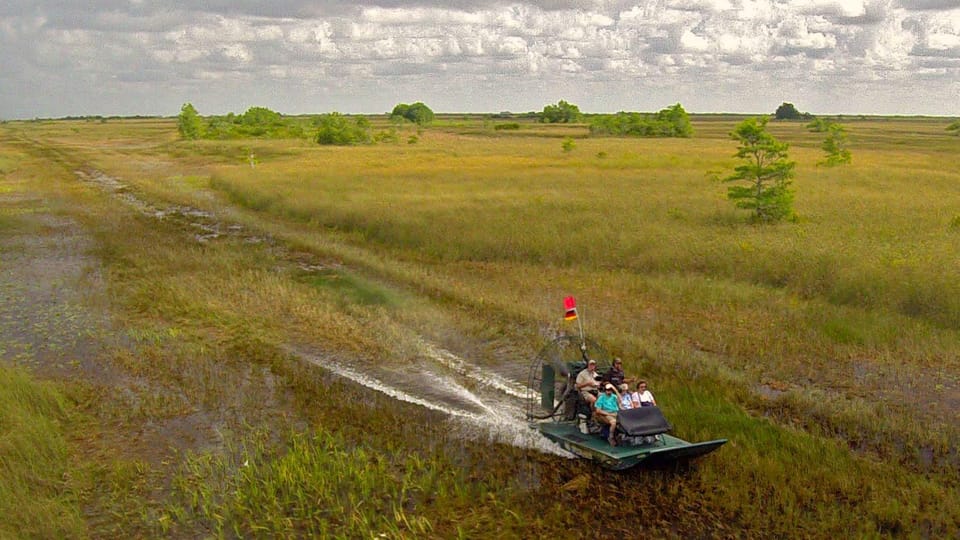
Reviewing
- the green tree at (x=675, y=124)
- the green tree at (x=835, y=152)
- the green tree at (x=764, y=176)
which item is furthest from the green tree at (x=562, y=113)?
the green tree at (x=764, y=176)

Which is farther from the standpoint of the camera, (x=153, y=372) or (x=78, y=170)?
(x=78, y=170)

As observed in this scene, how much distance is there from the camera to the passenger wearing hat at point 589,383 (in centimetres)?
1268

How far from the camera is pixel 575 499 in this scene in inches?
447

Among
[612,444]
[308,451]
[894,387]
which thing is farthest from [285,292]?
[894,387]

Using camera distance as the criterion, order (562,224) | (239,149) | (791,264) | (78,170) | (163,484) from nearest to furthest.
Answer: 1. (163,484)
2. (791,264)
3. (562,224)
4. (78,170)
5. (239,149)

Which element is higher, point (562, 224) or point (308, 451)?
point (562, 224)

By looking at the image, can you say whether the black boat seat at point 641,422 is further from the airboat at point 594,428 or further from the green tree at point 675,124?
the green tree at point 675,124

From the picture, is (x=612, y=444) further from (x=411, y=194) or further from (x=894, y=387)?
(x=411, y=194)

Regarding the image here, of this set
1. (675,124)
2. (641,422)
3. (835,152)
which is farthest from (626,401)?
(675,124)

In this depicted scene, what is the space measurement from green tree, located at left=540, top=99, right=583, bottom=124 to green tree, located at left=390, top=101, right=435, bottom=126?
26.9 meters

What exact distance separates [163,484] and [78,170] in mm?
64285

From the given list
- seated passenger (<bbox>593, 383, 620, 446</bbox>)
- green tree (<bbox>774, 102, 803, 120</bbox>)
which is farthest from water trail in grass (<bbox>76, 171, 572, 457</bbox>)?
green tree (<bbox>774, 102, 803, 120</bbox>)

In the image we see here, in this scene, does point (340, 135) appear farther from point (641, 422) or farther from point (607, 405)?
point (641, 422)

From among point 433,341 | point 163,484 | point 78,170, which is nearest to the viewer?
point 163,484
